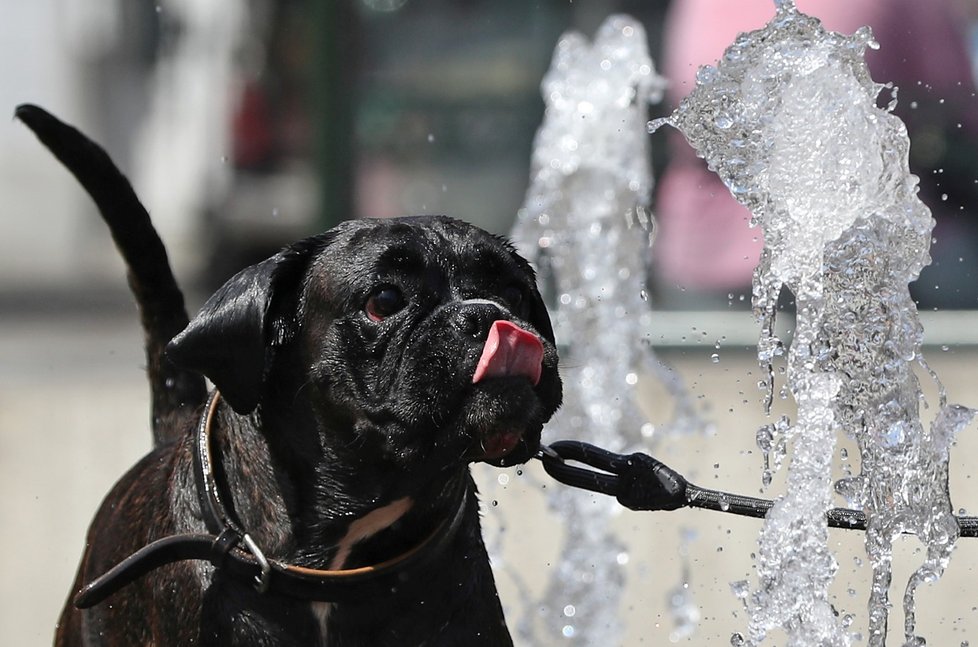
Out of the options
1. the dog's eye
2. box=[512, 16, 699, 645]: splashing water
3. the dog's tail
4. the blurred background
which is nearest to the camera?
the dog's eye

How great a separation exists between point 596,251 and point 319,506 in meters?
2.36

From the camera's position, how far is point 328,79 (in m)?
6.84

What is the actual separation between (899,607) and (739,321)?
246 cm

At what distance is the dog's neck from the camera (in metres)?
2.48

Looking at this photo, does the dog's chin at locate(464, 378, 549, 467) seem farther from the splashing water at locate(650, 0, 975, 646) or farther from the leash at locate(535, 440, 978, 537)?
the splashing water at locate(650, 0, 975, 646)

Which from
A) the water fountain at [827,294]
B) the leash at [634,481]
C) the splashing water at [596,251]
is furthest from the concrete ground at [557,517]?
the leash at [634,481]

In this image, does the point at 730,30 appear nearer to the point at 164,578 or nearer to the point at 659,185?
the point at 659,185

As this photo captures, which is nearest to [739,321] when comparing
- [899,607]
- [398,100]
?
[398,100]

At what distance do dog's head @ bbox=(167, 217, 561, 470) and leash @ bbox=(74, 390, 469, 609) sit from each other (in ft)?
0.62

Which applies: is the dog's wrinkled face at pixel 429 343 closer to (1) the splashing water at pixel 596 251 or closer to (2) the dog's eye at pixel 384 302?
(2) the dog's eye at pixel 384 302

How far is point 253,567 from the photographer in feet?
7.91

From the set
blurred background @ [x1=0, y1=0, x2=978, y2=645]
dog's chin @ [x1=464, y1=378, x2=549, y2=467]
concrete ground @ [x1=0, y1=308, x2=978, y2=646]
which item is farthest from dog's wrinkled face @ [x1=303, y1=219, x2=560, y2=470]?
blurred background @ [x1=0, y1=0, x2=978, y2=645]

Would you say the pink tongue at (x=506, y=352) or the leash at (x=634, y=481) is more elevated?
the pink tongue at (x=506, y=352)

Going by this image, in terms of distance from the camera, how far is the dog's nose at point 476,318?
90.1 inches
